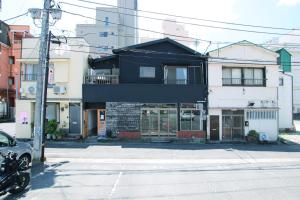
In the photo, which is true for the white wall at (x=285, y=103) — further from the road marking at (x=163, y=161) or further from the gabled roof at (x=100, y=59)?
the gabled roof at (x=100, y=59)

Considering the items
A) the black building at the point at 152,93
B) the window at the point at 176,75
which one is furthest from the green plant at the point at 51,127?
the window at the point at 176,75

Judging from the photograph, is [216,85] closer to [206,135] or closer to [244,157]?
[206,135]

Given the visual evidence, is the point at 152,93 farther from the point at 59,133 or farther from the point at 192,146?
the point at 59,133

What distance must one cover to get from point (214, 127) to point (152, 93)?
18.4 ft

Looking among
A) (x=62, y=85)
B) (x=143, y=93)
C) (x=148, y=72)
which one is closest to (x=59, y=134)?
(x=62, y=85)

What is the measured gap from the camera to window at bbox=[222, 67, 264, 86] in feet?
89.2

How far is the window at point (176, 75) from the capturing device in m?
27.4

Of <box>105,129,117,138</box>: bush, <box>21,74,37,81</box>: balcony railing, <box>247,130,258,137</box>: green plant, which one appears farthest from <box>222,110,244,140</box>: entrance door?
<box>21,74,37,81</box>: balcony railing

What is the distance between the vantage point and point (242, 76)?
89.7ft

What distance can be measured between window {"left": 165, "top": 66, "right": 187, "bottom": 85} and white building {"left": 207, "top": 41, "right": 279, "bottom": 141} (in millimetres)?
2131

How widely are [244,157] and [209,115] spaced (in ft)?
24.2

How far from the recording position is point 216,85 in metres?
26.5

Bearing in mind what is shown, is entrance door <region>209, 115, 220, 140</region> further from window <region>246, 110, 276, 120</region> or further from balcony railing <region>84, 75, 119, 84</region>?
balcony railing <region>84, 75, 119, 84</region>

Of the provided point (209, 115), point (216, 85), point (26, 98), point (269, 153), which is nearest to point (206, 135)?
point (209, 115)
